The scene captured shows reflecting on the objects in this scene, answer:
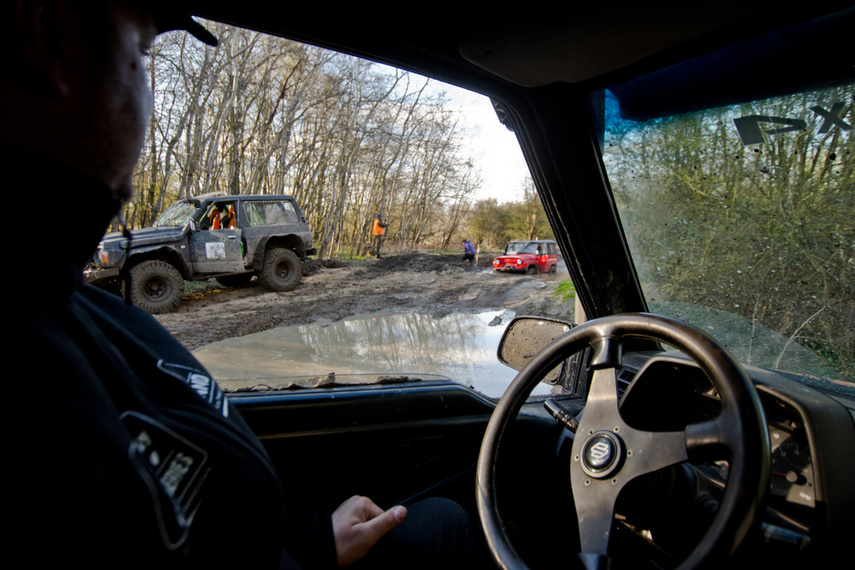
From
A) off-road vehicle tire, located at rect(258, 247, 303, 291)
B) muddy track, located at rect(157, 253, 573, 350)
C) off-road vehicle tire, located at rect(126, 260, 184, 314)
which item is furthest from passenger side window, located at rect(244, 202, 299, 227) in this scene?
off-road vehicle tire, located at rect(126, 260, 184, 314)

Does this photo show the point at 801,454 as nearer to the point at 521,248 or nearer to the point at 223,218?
the point at 223,218

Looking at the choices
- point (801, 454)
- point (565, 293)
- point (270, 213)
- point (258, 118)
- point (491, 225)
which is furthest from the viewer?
point (491, 225)

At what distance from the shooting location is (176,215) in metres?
7.52

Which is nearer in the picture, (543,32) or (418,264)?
(543,32)

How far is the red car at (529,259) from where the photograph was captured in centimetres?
1704

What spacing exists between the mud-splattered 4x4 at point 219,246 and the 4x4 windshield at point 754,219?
551 centimetres

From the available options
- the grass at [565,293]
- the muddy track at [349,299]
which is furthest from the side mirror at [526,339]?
the grass at [565,293]

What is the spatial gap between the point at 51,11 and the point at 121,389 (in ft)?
2.08

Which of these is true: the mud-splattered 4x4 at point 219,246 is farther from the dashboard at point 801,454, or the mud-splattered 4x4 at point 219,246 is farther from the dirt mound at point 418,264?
the dashboard at point 801,454

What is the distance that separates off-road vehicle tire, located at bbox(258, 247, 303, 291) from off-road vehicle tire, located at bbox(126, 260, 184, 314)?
88.9 inches

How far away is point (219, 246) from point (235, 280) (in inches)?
56.5

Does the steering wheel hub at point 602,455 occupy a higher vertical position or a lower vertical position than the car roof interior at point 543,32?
lower

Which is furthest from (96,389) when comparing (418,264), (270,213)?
(418,264)

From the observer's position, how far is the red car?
1704 centimetres
